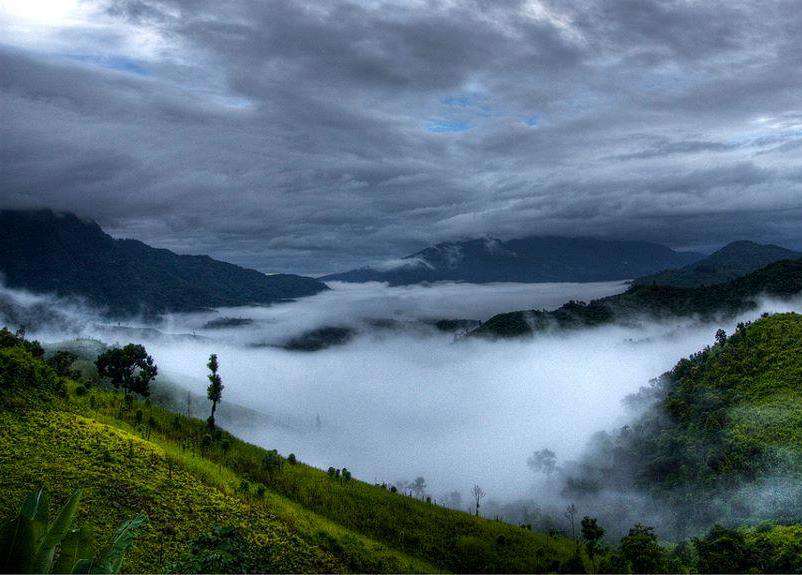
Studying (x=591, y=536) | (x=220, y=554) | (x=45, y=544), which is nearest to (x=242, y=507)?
(x=220, y=554)

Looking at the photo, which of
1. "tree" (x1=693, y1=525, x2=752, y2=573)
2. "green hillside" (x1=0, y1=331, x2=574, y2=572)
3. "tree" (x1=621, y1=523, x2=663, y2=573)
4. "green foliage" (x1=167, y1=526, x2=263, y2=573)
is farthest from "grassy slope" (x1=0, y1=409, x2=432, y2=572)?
"tree" (x1=693, y1=525, x2=752, y2=573)

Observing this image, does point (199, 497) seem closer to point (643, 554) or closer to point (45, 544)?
point (45, 544)

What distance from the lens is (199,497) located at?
37.3 meters

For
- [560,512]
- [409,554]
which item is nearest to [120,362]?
[409,554]

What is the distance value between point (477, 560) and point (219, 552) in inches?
1221

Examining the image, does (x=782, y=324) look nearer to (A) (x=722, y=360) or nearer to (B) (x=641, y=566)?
(A) (x=722, y=360)

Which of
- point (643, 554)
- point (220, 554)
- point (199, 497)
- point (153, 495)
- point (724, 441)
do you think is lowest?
point (643, 554)

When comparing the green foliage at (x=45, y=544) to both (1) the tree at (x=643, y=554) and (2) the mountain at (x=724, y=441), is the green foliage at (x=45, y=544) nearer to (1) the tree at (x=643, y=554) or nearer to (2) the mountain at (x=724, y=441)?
(1) the tree at (x=643, y=554)

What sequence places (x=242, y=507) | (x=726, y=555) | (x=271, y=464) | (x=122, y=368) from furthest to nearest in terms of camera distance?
1. (x=122, y=368)
2. (x=726, y=555)
3. (x=271, y=464)
4. (x=242, y=507)

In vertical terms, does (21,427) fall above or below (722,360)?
below

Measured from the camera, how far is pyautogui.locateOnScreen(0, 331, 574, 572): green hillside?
31750 mm

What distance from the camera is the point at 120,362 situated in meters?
91.8

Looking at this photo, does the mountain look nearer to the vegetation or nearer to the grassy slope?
the vegetation

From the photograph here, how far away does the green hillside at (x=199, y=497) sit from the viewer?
3175 cm
